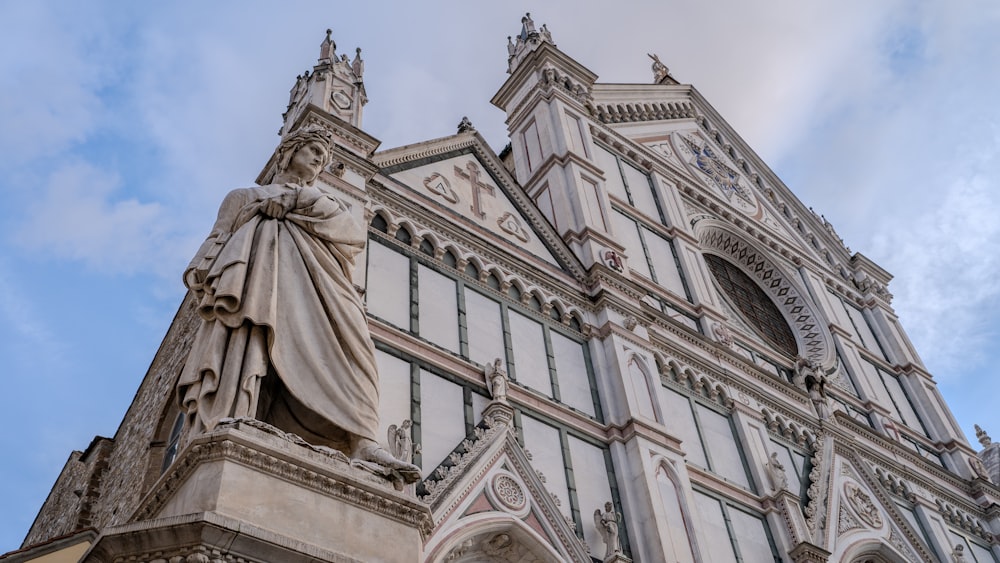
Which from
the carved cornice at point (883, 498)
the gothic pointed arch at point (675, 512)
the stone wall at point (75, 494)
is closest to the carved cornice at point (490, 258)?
the gothic pointed arch at point (675, 512)

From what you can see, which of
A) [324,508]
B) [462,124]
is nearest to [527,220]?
[462,124]

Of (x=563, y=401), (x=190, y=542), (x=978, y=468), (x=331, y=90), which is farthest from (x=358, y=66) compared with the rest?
(x=978, y=468)

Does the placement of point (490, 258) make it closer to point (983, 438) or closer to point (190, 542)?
point (190, 542)

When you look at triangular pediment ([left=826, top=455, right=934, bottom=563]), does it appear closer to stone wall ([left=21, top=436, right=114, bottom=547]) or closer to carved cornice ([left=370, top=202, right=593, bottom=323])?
carved cornice ([left=370, top=202, right=593, bottom=323])

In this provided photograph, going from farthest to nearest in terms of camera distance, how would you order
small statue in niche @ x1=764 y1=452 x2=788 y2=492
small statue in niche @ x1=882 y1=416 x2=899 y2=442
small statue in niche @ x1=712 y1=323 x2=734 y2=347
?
small statue in niche @ x1=882 y1=416 x2=899 y2=442 → small statue in niche @ x1=712 y1=323 x2=734 y2=347 → small statue in niche @ x1=764 y1=452 x2=788 y2=492

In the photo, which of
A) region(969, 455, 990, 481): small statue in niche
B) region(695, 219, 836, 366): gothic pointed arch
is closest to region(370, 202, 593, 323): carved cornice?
region(695, 219, 836, 366): gothic pointed arch

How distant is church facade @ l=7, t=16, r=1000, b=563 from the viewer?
4.33 meters

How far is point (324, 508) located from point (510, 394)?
6907 mm

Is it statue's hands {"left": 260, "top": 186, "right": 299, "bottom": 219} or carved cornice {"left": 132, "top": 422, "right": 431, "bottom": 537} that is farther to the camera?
statue's hands {"left": 260, "top": 186, "right": 299, "bottom": 219}

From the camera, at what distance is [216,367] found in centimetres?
461

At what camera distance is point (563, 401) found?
11.7 m

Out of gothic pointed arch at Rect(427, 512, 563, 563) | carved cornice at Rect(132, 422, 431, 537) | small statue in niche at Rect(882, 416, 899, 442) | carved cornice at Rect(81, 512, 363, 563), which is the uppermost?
small statue in niche at Rect(882, 416, 899, 442)

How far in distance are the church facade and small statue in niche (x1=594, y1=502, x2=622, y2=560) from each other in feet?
0.16

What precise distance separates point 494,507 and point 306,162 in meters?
4.91
